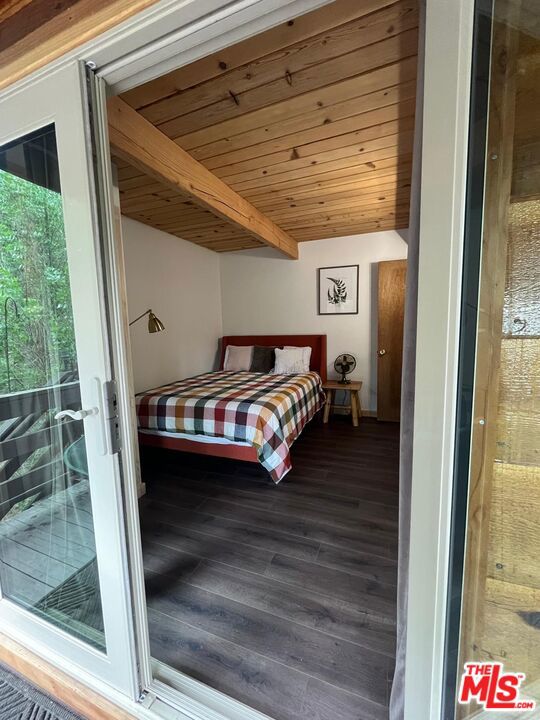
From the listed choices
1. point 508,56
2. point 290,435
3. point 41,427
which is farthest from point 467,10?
point 290,435

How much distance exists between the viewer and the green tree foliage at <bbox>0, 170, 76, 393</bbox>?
3.19ft

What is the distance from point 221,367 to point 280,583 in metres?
3.51

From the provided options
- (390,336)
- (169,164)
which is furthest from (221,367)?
(169,164)

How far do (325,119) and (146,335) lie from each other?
105 inches

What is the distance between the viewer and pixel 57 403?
3.41 feet

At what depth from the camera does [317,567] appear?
5.32ft

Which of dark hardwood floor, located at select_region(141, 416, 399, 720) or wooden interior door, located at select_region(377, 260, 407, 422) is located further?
wooden interior door, located at select_region(377, 260, 407, 422)

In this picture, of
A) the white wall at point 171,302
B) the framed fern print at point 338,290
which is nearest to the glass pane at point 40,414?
the white wall at point 171,302

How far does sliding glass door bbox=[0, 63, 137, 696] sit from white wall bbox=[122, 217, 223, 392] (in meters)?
2.14

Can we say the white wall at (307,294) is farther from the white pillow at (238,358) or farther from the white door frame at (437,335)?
the white door frame at (437,335)

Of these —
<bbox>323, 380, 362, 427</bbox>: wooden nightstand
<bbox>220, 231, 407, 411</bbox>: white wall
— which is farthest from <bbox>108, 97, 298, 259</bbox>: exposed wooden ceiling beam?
<bbox>323, 380, 362, 427</bbox>: wooden nightstand

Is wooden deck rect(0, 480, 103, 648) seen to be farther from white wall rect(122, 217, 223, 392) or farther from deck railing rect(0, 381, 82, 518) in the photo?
white wall rect(122, 217, 223, 392)

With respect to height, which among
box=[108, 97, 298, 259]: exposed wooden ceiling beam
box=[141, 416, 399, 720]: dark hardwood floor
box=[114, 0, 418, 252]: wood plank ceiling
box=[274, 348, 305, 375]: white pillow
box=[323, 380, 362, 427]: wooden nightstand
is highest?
box=[114, 0, 418, 252]: wood plank ceiling

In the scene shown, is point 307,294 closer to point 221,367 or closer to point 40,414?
point 221,367
